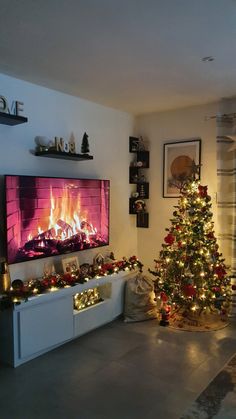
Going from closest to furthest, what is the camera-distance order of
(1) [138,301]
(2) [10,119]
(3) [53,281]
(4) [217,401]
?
(4) [217,401] < (2) [10,119] < (3) [53,281] < (1) [138,301]

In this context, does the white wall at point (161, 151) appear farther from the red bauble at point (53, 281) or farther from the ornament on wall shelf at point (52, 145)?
the red bauble at point (53, 281)

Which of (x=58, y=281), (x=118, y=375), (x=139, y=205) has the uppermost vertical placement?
(x=139, y=205)

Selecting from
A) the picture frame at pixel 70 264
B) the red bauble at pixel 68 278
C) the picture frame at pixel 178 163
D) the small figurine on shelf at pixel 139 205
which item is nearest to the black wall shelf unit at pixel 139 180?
the small figurine on shelf at pixel 139 205

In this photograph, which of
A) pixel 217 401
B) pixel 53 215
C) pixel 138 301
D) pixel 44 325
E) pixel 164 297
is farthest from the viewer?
pixel 138 301

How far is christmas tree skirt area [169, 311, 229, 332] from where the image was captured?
3.78m

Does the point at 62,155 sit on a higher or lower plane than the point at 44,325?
higher

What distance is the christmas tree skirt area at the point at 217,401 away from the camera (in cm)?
229

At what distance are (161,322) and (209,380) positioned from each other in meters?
1.19

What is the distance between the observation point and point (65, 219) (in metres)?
3.71

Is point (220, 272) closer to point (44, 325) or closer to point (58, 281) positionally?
point (58, 281)

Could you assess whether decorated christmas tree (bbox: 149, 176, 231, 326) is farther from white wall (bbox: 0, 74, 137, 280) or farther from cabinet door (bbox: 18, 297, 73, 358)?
cabinet door (bbox: 18, 297, 73, 358)

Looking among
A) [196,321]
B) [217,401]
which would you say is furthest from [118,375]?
[196,321]

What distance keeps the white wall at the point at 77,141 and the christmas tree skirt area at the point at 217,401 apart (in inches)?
76.1

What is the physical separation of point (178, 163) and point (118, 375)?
2.73m
